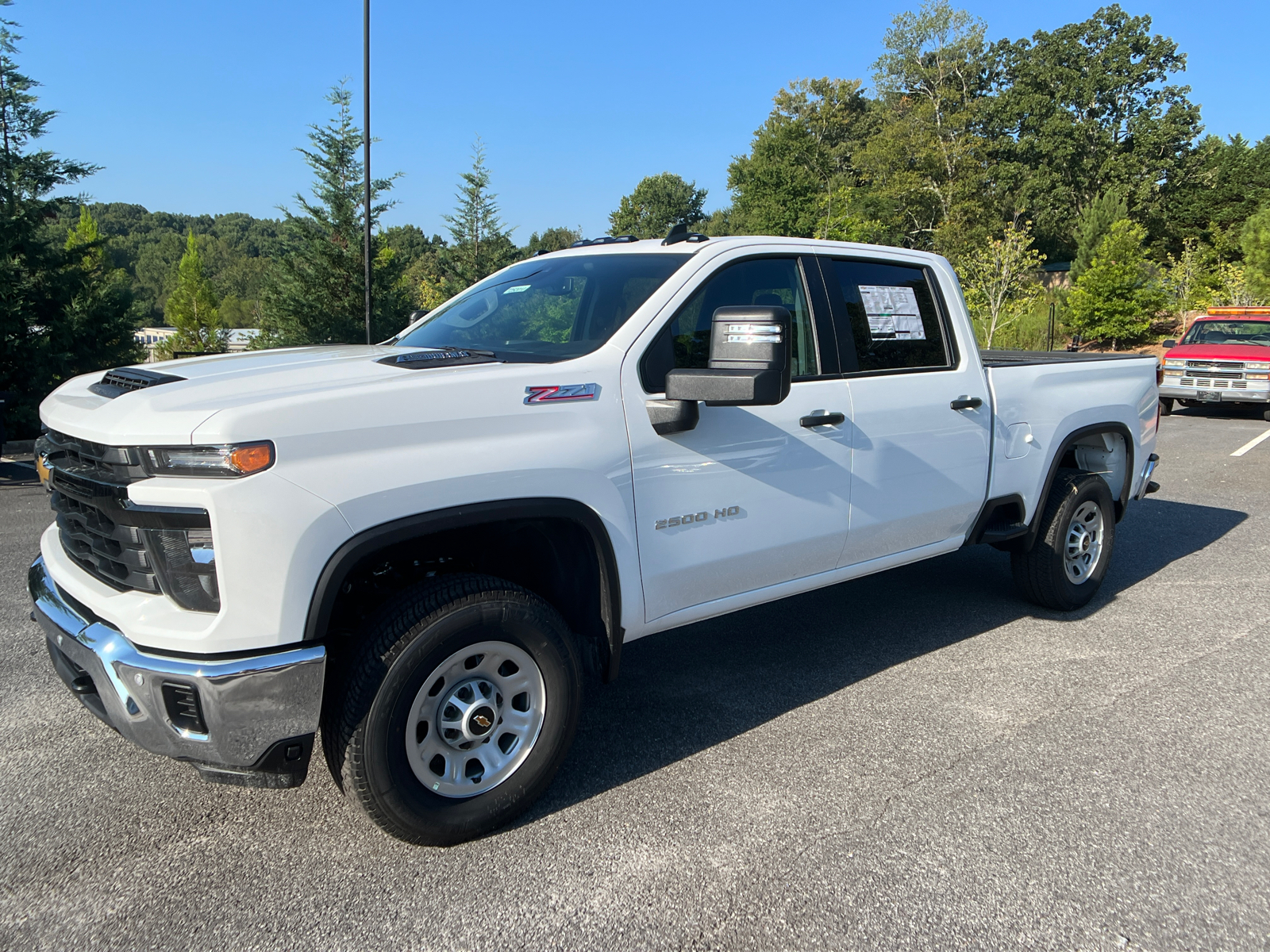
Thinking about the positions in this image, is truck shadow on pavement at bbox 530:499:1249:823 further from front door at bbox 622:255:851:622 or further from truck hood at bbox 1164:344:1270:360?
truck hood at bbox 1164:344:1270:360

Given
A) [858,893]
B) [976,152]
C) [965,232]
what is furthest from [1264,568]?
[976,152]

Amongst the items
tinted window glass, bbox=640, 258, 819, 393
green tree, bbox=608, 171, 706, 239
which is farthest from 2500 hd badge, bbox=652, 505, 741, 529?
green tree, bbox=608, 171, 706, 239

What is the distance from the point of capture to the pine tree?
41.5 ft

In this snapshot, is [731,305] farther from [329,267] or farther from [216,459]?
[329,267]

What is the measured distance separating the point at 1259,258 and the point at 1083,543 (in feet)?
112

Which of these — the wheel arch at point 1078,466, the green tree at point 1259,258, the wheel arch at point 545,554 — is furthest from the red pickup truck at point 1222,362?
the green tree at point 1259,258

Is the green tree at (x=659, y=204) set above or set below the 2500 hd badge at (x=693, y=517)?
above

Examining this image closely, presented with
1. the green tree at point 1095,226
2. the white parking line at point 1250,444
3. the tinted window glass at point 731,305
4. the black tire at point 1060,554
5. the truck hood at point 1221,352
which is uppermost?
the green tree at point 1095,226

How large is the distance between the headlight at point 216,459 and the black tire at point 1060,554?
4140mm

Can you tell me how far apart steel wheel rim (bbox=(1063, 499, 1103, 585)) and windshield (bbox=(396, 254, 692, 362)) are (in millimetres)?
3001

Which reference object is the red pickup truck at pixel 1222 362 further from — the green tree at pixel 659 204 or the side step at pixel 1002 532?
the green tree at pixel 659 204

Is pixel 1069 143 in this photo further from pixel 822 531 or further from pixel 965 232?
pixel 822 531

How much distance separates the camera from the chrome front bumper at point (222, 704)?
8.06 feet

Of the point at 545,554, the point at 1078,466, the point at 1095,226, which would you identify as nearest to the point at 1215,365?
the point at 1078,466
